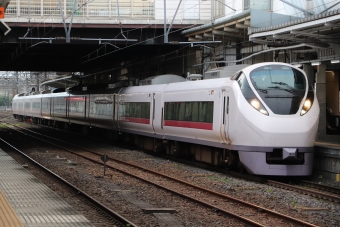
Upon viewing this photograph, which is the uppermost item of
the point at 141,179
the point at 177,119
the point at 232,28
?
the point at 232,28

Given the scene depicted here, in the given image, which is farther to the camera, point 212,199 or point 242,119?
point 242,119

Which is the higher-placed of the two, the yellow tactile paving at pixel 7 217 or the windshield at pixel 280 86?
the windshield at pixel 280 86

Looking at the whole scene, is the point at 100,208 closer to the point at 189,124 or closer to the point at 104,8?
the point at 189,124

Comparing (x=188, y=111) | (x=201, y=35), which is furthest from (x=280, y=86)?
Answer: (x=201, y=35)

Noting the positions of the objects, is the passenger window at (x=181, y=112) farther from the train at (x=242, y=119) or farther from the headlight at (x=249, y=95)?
the headlight at (x=249, y=95)

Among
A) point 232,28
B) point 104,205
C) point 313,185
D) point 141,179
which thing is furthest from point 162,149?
point 104,205

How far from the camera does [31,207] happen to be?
11516 mm

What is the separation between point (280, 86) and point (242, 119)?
141cm

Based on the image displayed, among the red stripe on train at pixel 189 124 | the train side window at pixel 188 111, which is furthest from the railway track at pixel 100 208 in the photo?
the train side window at pixel 188 111

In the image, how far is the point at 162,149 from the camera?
83.3 feet

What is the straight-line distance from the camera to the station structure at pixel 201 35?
20.3m

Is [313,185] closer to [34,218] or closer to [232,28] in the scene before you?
[34,218]

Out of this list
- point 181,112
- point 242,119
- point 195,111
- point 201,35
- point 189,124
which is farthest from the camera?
point 201,35

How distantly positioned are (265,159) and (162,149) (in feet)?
31.5
